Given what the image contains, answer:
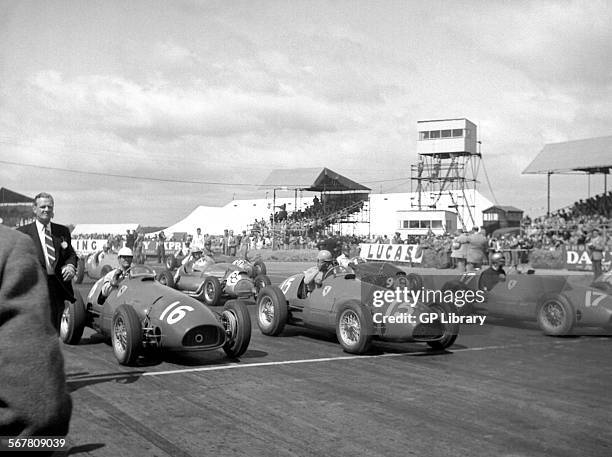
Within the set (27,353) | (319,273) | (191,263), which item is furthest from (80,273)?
(27,353)

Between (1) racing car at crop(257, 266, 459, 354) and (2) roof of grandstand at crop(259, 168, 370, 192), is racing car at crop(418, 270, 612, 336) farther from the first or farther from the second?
(2) roof of grandstand at crop(259, 168, 370, 192)

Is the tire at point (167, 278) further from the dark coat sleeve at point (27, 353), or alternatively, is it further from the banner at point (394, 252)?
the dark coat sleeve at point (27, 353)

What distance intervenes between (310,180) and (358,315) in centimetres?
3729

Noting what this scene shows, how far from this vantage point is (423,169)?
172 feet

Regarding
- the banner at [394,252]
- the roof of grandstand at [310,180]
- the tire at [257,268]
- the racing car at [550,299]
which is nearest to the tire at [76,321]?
the racing car at [550,299]

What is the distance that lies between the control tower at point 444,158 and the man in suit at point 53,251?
46.1m

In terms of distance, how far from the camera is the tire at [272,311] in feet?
34.9

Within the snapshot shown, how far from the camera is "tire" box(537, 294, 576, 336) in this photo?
1083 centimetres

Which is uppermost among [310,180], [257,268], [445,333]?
[310,180]

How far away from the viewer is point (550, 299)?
11.2 m

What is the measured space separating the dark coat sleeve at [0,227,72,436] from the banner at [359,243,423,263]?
24710 millimetres

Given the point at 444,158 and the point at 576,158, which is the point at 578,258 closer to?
the point at 576,158

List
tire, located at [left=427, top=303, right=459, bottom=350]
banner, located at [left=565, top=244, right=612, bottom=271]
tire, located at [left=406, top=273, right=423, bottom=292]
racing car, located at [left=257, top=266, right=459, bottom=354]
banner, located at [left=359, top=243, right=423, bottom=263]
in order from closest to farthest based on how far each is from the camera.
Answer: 1. racing car, located at [left=257, top=266, right=459, bottom=354]
2. tire, located at [left=427, top=303, right=459, bottom=350]
3. tire, located at [left=406, top=273, right=423, bottom=292]
4. banner, located at [left=565, top=244, right=612, bottom=271]
5. banner, located at [left=359, top=243, right=423, bottom=263]

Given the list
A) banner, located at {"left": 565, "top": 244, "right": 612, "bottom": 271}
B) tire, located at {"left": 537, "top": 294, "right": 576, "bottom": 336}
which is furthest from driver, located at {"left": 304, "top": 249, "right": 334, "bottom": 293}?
banner, located at {"left": 565, "top": 244, "right": 612, "bottom": 271}
